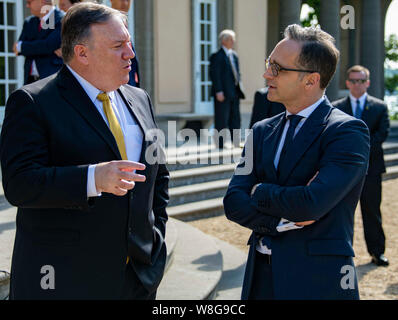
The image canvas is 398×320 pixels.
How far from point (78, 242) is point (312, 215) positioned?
93cm

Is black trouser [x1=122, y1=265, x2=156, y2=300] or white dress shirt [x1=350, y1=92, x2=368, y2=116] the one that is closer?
black trouser [x1=122, y1=265, x2=156, y2=300]

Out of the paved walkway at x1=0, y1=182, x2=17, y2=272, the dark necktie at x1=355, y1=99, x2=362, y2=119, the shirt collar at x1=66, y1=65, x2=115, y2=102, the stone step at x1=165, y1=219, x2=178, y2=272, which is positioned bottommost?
the stone step at x1=165, y1=219, x2=178, y2=272

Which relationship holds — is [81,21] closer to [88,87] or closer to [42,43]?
[88,87]

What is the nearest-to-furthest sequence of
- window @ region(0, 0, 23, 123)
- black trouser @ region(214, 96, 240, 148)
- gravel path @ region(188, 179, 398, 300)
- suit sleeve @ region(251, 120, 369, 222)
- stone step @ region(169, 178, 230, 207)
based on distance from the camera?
suit sleeve @ region(251, 120, 369, 222), gravel path @ region(188, 179, 398, 300), stone step @ region(169, 178, 230, 207), window @ region(0, 0, 23, 123), black trouser @ region(214, 96, 240, 148)

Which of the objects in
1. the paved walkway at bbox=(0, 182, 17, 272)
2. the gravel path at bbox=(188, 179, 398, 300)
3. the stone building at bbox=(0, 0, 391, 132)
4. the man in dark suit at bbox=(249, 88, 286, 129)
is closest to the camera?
the paved walkway at bbox=(0, 182, 17, 272)

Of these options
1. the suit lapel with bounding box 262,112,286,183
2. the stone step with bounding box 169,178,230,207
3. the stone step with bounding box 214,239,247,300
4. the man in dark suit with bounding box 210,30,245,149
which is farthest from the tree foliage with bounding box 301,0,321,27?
the suit lapel with bounding box 262,112,286,183

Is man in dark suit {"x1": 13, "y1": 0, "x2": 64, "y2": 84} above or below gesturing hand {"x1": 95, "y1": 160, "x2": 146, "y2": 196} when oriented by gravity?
above

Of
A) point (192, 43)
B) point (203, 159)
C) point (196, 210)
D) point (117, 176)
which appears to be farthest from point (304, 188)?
point (192, 43)

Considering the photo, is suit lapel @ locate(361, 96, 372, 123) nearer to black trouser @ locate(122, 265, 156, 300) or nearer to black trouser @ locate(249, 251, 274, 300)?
black trouser @ locate(249, 251, 274, 300)

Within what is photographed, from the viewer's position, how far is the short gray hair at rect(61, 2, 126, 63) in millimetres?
2139

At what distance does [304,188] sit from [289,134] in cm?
29

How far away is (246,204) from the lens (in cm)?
232

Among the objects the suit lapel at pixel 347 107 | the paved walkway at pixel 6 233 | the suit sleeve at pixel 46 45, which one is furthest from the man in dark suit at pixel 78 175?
the suit lapel at pixel 347 107

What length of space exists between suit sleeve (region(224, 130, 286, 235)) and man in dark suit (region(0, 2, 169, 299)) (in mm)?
406
